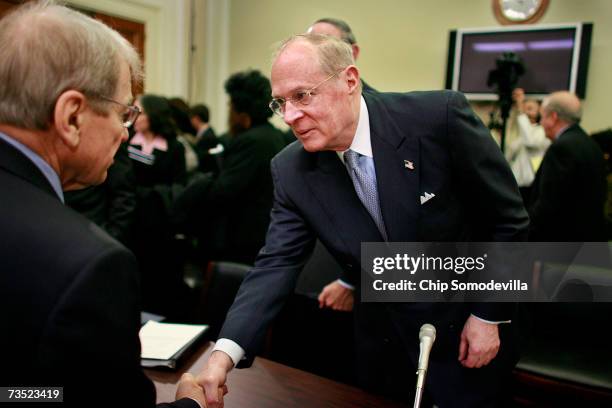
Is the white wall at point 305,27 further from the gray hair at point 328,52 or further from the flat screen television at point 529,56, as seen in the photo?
the gray hair at point 328,52

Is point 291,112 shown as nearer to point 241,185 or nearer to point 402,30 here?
point 241,185

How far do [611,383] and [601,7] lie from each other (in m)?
3.78

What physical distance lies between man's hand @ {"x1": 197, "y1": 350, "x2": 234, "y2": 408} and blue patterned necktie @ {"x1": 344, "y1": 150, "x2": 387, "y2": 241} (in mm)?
503

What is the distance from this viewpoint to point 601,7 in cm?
441

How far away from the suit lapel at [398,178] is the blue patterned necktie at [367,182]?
44 millimetres

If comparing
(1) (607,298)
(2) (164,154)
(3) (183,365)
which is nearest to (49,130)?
(3) (183,365)

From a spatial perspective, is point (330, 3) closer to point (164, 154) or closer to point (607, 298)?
point (164, 154)

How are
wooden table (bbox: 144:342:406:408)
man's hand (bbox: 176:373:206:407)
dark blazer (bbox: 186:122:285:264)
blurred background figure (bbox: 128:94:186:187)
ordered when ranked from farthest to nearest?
blurred background figure (bbox: 128:94:186:187), dark blazer (bbox: 186:122:285:264), wooden table (bbox: 144:342:406:408), man's hand (bbox: 176:373:206:407)

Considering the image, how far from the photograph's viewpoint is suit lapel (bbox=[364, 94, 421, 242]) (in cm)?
129

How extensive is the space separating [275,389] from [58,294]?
0.74m

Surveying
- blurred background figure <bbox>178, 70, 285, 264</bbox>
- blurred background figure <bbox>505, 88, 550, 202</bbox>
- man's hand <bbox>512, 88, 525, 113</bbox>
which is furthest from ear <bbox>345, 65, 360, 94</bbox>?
man's hand <bbox>512, 88, 525, 113</bbox>

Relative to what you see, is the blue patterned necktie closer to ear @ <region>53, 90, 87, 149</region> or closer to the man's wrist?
the man's wrist

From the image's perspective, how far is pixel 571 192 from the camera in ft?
9.84

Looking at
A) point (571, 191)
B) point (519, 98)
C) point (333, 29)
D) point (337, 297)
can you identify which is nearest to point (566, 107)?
point (571, 191)
